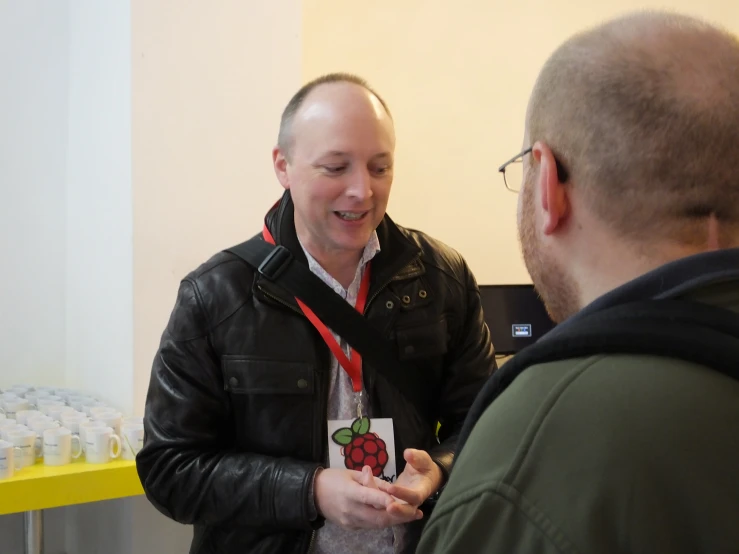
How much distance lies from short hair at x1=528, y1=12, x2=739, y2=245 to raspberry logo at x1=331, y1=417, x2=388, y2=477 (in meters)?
0.79

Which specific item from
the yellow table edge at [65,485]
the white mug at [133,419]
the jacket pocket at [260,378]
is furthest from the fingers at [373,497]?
the white mug at [133,419]

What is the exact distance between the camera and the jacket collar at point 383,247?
4.99 ft

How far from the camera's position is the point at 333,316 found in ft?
4.79

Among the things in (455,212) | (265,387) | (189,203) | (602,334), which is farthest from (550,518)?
(455,212)

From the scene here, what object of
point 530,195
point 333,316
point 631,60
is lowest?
point 333,316

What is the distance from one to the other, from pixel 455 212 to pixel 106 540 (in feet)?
7.65

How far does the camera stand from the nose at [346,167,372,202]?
1.45 meters

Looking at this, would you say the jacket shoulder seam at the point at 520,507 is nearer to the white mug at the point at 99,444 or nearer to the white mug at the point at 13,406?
the white mug at the point at 99,444

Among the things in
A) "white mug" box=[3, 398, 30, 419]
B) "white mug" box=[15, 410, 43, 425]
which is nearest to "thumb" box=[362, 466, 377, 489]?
"white mug" box=[15, 410, 43, 425]

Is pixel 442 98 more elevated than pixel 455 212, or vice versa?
pixel 442 98

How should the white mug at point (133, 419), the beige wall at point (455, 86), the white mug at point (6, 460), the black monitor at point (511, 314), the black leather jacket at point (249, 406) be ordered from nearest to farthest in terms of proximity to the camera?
the black leather jacket at point (249, 406) < the white mug at point (6, 460) < the white mug at point (133, 419) < the black monitor at point (511, 314) < the beige wall at point (455, 86)

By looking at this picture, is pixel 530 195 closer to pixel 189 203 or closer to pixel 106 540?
pixel 189 203

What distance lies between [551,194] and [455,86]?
3.41 meters

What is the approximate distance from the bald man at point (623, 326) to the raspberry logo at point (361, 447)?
660 millimetres
